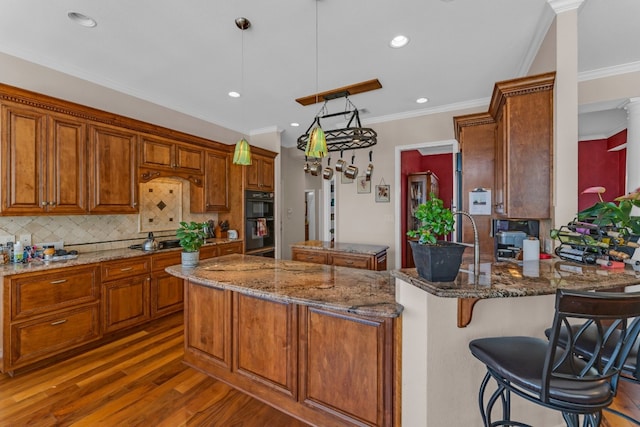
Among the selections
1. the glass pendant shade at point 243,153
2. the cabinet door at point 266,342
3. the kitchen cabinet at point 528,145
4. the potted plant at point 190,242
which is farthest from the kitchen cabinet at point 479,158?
the potted plant at point 190,242

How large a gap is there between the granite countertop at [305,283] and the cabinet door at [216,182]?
1.90 meters

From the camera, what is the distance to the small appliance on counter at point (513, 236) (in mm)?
2793

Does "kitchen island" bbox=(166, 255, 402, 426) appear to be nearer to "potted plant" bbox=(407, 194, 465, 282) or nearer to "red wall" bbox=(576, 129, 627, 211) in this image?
"potted plant" bbox=(407, 194, 465, 282)

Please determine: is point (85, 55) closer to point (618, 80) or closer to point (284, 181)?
point (284, 181)

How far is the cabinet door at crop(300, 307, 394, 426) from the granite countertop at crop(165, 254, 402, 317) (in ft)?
0.40

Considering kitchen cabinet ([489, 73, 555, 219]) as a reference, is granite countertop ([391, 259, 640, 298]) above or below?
below

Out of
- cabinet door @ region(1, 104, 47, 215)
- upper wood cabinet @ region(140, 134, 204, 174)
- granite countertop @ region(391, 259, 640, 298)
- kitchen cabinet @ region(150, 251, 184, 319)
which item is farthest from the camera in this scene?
upper wood cabinet @ region(140, 134, 204, 174)

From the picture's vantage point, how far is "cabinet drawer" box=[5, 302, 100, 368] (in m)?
2.37

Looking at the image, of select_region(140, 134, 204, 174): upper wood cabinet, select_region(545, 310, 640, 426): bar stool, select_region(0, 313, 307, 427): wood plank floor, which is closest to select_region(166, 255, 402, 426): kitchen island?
select_region(0, 313, 307, 427): wood plank floor

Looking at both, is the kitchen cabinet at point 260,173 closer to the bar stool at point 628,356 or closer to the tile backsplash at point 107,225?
the tile backsplash at point 107,225

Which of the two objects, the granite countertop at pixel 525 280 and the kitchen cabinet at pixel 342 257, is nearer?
the granite countertop at pixel 525 280

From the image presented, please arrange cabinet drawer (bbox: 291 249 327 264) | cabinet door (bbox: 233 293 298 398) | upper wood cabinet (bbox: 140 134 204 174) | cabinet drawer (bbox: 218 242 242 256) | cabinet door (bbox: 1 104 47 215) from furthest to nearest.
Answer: cabinet drawer (bbox: 218 242 242 256) < cabinet drawer (bbox: 291 249 327 264) < upper wood cabinet (bbox: 140 134 204 174) < cabinet door (bbox: 1 104 47 215) < cabinet door (bbox: 233 293 298 398)

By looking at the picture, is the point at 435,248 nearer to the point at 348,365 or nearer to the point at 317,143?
the point at 348,365

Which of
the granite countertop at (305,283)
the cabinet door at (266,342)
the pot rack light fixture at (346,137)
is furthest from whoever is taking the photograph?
the pot rack light fixture at (346,137)
